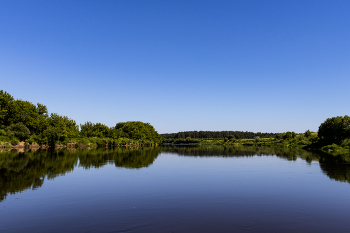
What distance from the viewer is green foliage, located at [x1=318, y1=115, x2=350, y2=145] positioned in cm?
7131

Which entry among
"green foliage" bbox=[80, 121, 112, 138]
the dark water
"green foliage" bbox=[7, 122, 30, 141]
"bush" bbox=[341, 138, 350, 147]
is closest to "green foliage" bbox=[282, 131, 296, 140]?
"bush" bbox=[341, 138, 350, 147]

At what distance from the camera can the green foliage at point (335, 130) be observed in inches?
2808

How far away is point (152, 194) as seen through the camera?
13281 mm

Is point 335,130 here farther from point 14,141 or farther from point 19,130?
point 19,130

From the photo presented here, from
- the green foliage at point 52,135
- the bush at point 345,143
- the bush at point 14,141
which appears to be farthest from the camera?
the green foliage at point 52,135

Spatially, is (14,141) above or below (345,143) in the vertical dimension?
above

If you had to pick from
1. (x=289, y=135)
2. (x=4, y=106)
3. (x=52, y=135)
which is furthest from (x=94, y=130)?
(x=289, y=135)

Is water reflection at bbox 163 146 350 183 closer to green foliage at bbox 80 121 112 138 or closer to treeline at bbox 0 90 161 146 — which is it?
treeline at bbox 0 90 161 146

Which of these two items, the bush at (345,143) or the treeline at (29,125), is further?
the treeline at (29,125)

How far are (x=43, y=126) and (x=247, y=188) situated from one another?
82.5 metres

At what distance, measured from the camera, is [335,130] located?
2948 inches

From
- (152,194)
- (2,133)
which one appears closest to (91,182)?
(152,194)

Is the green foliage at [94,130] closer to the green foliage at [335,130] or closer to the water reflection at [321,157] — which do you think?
the water reflection at [321,157]

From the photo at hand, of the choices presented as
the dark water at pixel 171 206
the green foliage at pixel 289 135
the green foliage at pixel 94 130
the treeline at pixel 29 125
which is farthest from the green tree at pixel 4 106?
the green foliage at pixel 289 135
